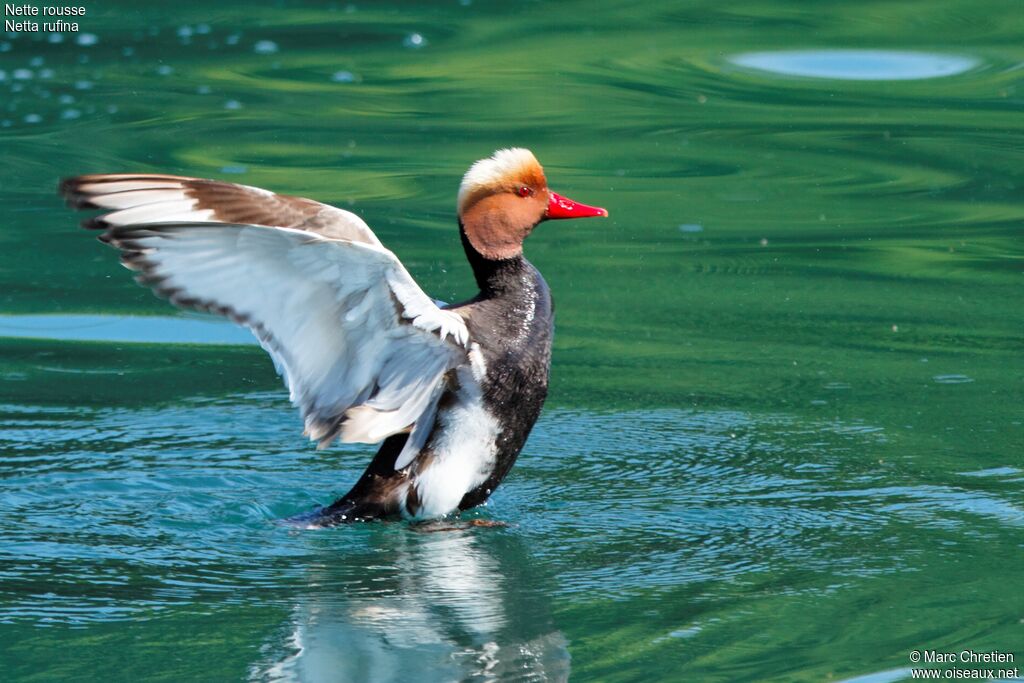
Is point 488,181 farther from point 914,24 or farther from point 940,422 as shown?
point 914,24

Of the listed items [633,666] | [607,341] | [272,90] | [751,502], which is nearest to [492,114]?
[272,90]

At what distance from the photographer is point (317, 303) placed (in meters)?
5.02

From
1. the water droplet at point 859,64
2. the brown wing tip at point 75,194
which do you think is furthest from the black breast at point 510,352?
the water droplet at point 859,64

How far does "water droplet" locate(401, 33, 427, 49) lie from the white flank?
6.71m

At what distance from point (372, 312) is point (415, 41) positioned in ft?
23.3

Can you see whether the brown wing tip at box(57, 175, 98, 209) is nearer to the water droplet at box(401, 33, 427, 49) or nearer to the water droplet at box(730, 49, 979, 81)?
the water droplet at box(401, 33, 427, 49)

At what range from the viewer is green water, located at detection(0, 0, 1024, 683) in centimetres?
463

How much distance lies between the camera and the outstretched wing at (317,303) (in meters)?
4.80

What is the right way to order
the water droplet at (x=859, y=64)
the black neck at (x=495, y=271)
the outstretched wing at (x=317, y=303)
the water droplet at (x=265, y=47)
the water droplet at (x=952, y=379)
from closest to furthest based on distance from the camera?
the outstretched wing at (x=317, y=303) → the black neck at (x=495, y=271) → the water droplet at (x=952, y=379) → the water droplet at (x=859, y=64) → the water droplet at (x=265, y=47)

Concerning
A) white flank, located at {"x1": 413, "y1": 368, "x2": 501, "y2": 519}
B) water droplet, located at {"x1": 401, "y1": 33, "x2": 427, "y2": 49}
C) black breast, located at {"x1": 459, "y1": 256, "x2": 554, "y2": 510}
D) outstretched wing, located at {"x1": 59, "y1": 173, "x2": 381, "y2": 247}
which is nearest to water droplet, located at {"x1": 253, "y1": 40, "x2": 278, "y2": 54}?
water droplet, located at {"x1": 401, "y1": 33, "x2": 427, "y2": 49}

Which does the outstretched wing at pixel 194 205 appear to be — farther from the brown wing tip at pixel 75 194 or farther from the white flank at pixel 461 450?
the white flank at pixel 461 450

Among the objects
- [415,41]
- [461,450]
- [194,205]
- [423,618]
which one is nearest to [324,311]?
[194,205]

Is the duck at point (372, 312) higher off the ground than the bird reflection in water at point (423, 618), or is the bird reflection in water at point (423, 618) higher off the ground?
the duck at point (372, 312)

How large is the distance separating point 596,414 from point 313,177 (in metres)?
3.50
